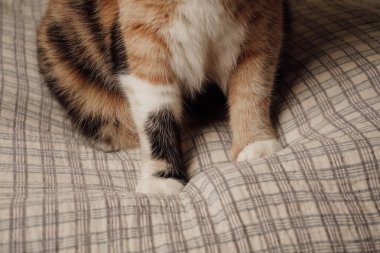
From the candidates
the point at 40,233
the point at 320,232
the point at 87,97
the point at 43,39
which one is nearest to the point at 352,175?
the point at 320,232

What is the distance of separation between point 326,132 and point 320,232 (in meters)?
0.29

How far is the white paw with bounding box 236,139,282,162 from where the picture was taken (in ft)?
3.61

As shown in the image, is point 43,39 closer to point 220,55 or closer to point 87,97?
point 87,97

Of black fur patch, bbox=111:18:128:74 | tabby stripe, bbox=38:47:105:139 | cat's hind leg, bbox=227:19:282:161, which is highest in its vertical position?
black fur patch, bbox=111:18:128:74

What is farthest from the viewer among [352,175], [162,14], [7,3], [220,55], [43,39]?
[7,3]

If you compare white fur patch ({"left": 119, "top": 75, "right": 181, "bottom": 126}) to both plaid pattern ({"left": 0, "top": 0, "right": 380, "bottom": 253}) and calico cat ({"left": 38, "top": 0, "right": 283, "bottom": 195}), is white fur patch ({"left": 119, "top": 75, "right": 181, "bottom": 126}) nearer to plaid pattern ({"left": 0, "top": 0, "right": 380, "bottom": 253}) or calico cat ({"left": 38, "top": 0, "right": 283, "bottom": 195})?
calico cat ({"left": 38, "top": 0, "right": 283, "bottom": 195})

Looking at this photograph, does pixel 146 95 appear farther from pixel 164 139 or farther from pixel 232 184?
pixel 232 184

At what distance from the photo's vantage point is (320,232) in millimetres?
820

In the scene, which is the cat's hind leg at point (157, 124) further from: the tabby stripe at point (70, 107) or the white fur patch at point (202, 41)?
the tabby stripe at point (70, 107)

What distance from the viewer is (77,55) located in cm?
129

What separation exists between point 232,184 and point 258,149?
249 millimetres

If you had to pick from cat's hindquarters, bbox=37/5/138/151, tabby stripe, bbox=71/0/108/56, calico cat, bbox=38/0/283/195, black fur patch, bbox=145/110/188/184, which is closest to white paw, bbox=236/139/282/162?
calico cat, bbox=38/0/283/195

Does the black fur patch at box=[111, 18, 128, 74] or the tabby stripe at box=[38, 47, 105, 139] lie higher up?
the black fur patch at box=[111, 18, 128, 74]

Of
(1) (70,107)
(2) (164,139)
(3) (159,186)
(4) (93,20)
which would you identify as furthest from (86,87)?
(3) (159,186)
